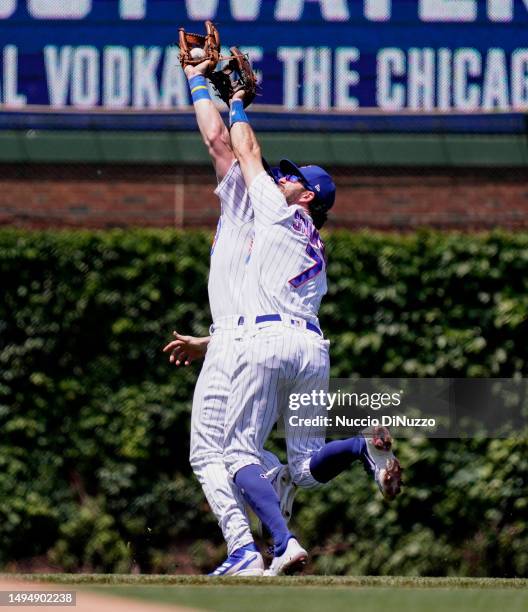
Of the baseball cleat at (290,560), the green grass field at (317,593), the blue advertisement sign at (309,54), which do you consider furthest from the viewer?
the blue advertisement sign at (309,54)

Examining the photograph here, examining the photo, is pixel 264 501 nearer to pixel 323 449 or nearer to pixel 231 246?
pixel 323 449

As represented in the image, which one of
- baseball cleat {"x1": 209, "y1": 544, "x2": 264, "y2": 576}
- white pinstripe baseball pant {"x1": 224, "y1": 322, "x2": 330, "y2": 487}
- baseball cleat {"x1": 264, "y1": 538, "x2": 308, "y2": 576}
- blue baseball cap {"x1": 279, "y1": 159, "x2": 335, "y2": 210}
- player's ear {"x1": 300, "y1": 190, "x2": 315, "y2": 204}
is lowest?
baseball cleat {"x1": 209, "y1": 544, "x2": 264, "y2": 576}

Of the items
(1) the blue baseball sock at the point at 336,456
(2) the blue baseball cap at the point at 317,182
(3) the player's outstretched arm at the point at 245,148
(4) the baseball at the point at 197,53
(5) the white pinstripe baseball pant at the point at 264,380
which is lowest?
(1) the blue baseball sock at the point at 336,456

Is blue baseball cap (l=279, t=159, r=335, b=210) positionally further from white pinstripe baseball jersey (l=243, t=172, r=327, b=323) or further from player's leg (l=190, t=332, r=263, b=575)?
player's leg (l=190, t=332, r=263, b=575)

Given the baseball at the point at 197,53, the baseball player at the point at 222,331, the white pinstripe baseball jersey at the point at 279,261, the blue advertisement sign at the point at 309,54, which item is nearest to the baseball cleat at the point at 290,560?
the baseball player at the point at 222,331

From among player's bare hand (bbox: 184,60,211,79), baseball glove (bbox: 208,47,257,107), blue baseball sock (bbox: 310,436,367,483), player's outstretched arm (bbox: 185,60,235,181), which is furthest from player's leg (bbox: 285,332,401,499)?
player's bare hand (bbox: 184,60,211,79)

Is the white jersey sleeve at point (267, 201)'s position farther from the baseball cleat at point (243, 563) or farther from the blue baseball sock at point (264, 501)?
the baseball cleat at point (243, 563)

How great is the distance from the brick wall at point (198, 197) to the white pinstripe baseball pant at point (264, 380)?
15.1ft

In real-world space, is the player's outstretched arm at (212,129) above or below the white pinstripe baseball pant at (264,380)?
above

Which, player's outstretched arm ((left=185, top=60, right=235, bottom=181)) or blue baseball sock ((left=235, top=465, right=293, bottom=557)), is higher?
player's outstretched arm ((left=185, top=60, right=235, bottom=181))

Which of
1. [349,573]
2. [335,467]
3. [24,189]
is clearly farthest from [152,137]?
[335,467]

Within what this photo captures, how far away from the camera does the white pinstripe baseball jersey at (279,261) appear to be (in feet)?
19.6

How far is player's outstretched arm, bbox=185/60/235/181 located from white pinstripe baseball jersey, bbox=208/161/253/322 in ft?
0.21

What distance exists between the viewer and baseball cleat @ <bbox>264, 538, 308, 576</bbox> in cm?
565
